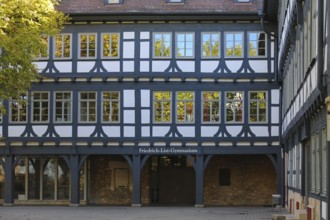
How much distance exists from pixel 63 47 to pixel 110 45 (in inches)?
87.6

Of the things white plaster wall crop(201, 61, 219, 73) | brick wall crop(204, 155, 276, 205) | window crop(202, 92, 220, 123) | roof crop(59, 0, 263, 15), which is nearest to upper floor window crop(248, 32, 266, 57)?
roof crop(59, 0, 263, 15)

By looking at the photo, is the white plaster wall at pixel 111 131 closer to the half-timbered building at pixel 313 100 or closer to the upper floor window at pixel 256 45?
the upper floor window at pixel 256 45

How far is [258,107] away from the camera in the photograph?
34.0 m

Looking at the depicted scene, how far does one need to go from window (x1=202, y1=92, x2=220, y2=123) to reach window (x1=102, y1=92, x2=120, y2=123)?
399cm

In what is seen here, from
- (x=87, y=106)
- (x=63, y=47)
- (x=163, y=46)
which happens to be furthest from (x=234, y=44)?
(x=63, y=47)

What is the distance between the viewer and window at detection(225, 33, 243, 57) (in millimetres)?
34156

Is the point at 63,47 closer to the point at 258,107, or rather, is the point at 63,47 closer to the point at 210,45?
the point at 210,45

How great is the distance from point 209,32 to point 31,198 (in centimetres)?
1197

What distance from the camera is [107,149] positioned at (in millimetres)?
34375

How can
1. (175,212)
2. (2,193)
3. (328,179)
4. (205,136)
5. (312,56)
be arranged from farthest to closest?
1. (2,193)
2. (205,136)
3. (175,212)
4. (312,56)
5. (328,179)

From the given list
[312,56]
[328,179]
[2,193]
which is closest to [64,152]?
[2,193]

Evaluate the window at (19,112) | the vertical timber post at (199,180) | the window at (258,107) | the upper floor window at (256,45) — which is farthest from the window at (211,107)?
the window at (19,112)

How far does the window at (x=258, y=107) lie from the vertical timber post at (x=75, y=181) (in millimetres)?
8272

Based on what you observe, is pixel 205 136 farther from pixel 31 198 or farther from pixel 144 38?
pixel 31 198
